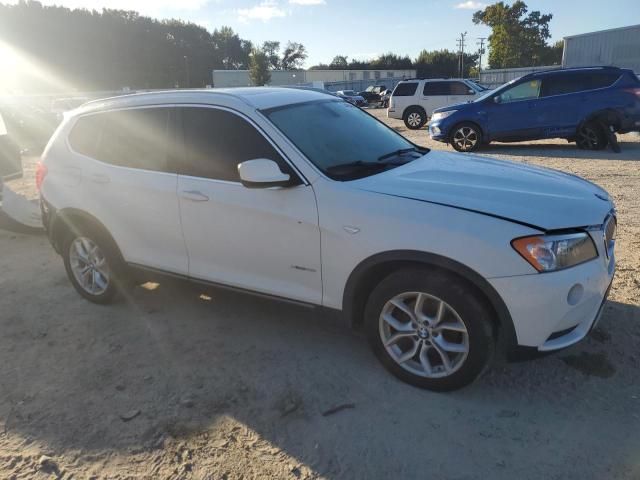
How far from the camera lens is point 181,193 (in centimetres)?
362

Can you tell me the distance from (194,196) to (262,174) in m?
0.74

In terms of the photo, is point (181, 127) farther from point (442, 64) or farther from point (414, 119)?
point (442, 64)

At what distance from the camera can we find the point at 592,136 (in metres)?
11.4

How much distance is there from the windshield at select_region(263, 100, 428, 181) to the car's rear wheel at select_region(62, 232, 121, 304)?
1.92m

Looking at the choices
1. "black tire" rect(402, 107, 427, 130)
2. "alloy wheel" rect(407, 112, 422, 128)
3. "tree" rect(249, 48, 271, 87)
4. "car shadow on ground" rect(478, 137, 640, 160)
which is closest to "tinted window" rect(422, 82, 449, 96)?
"black tire" rect(402, 107, 427, 130)

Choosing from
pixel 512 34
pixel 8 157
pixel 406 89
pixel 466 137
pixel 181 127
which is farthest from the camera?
pixel 512 34

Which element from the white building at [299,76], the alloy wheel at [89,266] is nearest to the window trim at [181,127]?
the alloy wheel at [89,266]

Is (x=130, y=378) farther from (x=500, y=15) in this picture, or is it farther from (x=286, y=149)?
(x=500, y=15)

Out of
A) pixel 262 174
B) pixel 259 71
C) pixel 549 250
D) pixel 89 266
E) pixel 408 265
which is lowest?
pixel 89 266

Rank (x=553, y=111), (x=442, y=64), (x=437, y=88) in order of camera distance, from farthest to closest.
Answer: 1. (x=442, y=64)
2. (x=437, y=88)
3. (x=553, y=111)

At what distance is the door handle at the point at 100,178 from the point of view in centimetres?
404

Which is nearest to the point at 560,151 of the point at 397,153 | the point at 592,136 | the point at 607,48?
the point at 592,136

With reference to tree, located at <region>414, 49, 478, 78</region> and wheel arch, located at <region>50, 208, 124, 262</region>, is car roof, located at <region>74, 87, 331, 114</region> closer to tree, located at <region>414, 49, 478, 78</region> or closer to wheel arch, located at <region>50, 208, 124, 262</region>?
wheel arch, located at <region>50, 208, 124, 262</region>

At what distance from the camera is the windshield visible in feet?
10.9
